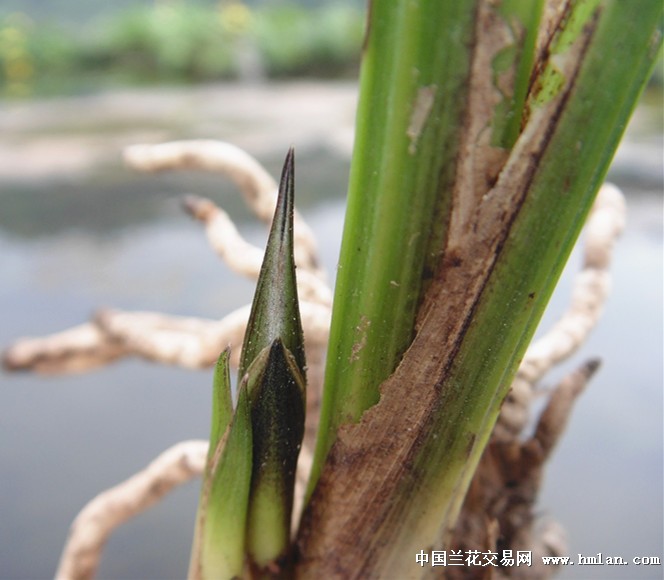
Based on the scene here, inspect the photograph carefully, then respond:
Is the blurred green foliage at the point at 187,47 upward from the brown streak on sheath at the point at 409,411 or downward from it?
upward

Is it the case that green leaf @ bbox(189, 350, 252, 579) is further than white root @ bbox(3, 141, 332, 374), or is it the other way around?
white root @ bbox(3, 141, 332, 374)

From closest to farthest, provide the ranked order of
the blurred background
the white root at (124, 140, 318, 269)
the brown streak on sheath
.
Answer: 1. the brown streak on sheath
2. the white root at (124, 140, 318, 269)
3. the blurred background

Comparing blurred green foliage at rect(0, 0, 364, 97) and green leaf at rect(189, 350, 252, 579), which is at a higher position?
blurred green foliage at rect(0, 0, 364, 97)

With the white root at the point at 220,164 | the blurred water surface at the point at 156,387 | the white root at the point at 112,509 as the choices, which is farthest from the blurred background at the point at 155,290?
the white root at the point at 220,164

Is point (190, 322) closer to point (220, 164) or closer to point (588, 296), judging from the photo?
point (220, 164)

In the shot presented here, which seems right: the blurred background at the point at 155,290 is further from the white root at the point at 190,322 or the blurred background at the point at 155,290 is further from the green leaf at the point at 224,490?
the green leaf at the point at 224,490

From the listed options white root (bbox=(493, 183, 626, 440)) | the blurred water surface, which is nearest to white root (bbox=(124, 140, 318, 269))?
white root (bbox=(493, 183, 626, 440))

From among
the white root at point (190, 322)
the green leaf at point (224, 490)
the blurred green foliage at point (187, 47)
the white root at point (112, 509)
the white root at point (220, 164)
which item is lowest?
the white root at point (112, 509)

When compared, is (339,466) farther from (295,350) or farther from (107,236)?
(107,236)

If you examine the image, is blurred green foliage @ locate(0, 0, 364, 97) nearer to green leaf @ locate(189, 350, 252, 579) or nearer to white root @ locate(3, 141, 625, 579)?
white root @ locate(3, 141, 625, 579)

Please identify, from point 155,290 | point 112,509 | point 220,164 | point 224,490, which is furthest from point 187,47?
point 224,490
